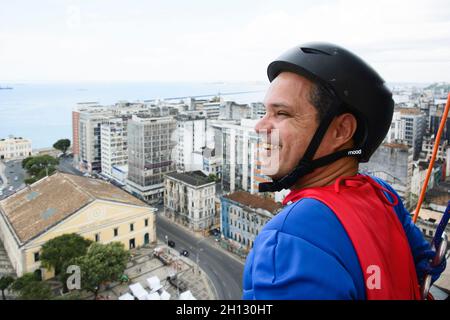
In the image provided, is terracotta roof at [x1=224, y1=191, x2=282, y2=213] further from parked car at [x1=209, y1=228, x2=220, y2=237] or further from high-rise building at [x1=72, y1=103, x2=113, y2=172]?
high-rise building at [x1=72, y1=103, x2=113, y2=172]

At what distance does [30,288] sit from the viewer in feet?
15.8

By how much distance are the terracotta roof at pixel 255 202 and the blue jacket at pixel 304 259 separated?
6.19 metres

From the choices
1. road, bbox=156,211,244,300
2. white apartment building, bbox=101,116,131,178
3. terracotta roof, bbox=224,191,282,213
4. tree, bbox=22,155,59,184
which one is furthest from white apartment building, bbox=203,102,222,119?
terracotta roof, bbox=224,191,282,213

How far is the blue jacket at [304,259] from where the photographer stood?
371mm

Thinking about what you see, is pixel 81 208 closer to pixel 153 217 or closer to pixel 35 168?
pixel 153 217

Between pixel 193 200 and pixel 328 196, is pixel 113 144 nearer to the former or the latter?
pixel 193 200

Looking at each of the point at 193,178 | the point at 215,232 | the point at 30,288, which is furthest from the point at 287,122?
the point at 193,178

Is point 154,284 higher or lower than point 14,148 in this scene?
lower

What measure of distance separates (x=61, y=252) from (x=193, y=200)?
10.2 feet

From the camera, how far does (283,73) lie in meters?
0.53

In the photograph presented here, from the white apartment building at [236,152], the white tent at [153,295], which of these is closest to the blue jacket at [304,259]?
the white tent at [153,295]

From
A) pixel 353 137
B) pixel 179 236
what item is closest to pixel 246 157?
pixel 179 236

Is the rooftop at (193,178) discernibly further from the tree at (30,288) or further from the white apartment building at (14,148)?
the white apartment building at (14,148)

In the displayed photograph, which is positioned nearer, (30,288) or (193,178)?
(30,288)
